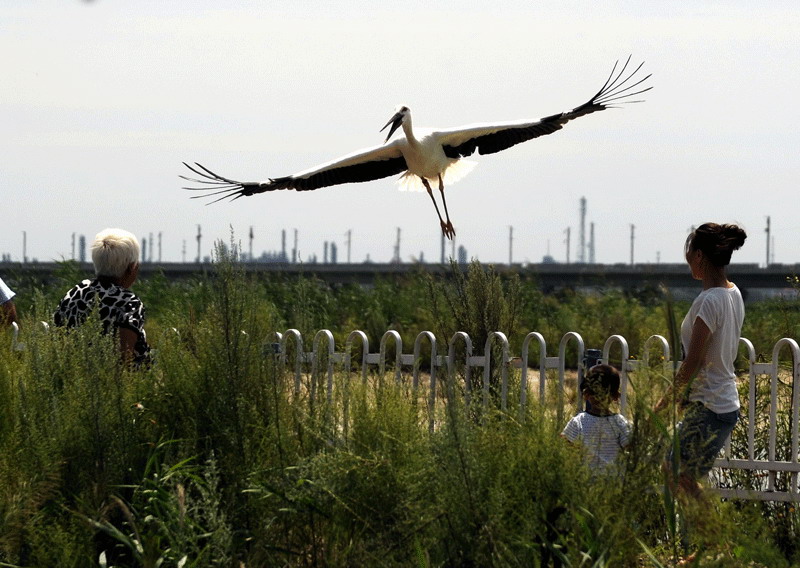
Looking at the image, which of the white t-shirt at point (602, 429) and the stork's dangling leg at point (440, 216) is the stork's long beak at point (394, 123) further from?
the white t-shirt at point (602, 429)

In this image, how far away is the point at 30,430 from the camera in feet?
14.1

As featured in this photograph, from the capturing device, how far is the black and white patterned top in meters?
5.18

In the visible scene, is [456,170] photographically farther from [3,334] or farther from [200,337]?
[200,337]

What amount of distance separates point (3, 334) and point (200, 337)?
1785 mm

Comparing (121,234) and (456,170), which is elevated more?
(456,170)

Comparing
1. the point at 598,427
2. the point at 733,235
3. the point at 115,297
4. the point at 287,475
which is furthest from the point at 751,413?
the point at 115,297

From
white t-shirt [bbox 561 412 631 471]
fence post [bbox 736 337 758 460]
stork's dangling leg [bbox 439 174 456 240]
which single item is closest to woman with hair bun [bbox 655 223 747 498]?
white t-shirt [bbox 561 412 631 471]

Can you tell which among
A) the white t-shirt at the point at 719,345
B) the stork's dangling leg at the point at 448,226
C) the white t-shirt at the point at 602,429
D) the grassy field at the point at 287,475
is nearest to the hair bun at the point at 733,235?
the white t-shirt at the point at 719,345

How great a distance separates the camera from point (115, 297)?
5.22 m

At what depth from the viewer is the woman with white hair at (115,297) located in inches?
204

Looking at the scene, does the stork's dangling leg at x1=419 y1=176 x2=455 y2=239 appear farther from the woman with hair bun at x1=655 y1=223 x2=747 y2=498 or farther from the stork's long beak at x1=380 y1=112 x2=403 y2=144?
the woman with hair bun at x1=655 y1=223 x2=747 y2=498

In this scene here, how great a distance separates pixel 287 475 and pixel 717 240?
78.1 inches

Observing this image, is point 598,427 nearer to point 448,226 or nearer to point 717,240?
point 717,240

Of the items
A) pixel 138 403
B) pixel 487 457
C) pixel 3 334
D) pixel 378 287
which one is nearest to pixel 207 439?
pixel 138 403
